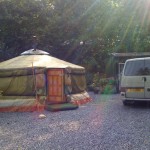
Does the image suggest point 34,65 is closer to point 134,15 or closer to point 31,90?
point 31,90

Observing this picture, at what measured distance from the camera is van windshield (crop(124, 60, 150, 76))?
10.3 m

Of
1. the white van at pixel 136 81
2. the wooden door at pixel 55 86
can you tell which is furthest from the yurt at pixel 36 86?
the white van at pixel 136 81

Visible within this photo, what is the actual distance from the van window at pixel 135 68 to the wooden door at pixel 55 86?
2513mm

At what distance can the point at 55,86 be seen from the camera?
38.0 feet

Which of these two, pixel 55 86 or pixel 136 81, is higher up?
pixel 136 81

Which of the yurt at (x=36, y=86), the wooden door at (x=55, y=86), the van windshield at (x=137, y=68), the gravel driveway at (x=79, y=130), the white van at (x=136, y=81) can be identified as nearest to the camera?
the gravel driveway at (x=79, y=130)

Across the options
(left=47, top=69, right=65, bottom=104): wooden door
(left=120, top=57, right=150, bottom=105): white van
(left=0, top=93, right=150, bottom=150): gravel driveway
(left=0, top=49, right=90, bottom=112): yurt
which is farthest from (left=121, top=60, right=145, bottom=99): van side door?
(left=47, top=69, right=65, bottom=104): wooden door

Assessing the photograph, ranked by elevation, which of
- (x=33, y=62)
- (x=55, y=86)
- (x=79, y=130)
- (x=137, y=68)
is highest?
(x=33, y=62)

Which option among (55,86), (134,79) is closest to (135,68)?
(134,79)

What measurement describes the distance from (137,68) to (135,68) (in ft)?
0.22

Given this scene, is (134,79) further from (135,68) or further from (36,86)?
(36,86)

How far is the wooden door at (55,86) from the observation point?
11.5 metres

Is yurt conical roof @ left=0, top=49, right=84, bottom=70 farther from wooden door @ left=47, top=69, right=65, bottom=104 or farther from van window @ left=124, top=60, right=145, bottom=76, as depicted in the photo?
van window @ left=124, top=60, right=145, bottom=76

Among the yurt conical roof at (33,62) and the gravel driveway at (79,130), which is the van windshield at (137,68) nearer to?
the gravel driveway at (79,130)
